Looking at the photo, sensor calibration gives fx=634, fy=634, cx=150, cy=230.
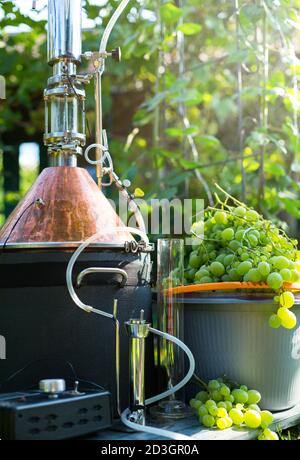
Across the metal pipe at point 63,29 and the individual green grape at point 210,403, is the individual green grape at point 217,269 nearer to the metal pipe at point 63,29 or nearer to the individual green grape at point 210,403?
the individual green grape at point 210,403

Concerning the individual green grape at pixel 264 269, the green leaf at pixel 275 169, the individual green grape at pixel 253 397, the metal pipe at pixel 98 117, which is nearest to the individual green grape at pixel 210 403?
the individual green grape at pixel 253 397

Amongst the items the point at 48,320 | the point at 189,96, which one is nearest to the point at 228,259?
the point at 48,320

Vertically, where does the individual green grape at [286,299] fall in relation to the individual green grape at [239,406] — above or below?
above

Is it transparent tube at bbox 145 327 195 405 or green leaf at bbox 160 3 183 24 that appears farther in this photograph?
green leaf at bbox 160 3 183 24

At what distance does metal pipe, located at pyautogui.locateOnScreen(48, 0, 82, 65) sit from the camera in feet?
6.03

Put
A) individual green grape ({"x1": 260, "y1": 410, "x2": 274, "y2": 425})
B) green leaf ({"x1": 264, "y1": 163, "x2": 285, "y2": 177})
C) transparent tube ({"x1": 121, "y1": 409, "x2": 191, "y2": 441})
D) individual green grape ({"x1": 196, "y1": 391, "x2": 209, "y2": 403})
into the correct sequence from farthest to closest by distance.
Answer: green leaf ({"x1": 264, "y1": 163, "x2": 285, "y2": 177}), individual green grape ({"x1": 196, "y1": 391, "x2": 209, "y2": 403}), individual green grape ({"x1": 260, "y1": 410, "x2": 274, "y2": 425}), transparent tube ({"x1": 121, "y1": 409, "x2": 191, "y2": 441})

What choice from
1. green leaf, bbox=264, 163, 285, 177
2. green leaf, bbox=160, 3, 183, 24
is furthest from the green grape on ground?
green leaf, bbox=160, 3, 183, 24

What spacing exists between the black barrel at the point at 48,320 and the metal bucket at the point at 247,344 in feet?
1.10

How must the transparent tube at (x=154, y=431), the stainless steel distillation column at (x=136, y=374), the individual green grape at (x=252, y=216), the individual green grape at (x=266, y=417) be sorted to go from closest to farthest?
the transparent tube at (x=154, y=431) < the stainless steel distillation column at (x=136, y=374) < the individual green grape at (x=266, y=417) < the individual green grape at (x=252, y=216)

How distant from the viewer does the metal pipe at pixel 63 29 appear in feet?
6.03

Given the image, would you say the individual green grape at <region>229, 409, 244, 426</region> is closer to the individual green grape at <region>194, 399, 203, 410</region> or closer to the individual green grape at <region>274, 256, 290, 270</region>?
the individual green grape at <region>194, 399, 203, 410</region>

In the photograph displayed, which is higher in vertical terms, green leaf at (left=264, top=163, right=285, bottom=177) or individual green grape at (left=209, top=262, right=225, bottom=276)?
green leaf at (left=264, top=163, right=285, bottom=177)

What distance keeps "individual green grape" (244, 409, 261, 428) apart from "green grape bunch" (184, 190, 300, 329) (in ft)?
0.79

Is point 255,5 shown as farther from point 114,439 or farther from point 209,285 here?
point 114,439
